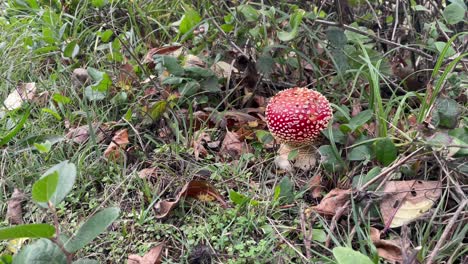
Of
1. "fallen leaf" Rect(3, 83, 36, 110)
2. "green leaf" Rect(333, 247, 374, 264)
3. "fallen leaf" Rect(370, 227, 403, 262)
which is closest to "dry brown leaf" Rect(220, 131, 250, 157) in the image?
"fallen leaf" Rect(370, 227, 403, 262)

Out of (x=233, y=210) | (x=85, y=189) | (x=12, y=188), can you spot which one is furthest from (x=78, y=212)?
(x=233, y=210)

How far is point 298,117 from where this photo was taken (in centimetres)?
214

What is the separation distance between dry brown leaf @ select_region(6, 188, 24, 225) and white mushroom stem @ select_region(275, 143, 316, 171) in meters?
1.12

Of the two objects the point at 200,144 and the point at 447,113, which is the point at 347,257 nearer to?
the point at 447,113

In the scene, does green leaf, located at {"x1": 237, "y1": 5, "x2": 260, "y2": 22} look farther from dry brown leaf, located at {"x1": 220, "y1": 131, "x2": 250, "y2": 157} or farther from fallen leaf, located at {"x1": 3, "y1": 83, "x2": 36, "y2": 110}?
fallen leaf, located at {"x1": 3, "y1": 83, "x2": 36, "y2": 110}

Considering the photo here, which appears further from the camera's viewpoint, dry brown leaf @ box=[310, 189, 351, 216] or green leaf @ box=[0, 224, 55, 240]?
dry brown leaf @ box=[310, 189, 351, 216]

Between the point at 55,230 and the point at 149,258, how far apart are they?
574 millimetres

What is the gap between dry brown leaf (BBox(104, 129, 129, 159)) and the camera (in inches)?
92.2

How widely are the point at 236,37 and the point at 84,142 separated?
92cm

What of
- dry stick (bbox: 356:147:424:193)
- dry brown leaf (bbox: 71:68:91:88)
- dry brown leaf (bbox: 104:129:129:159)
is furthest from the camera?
dry brown leaf (bbox: 71:68:91:88)

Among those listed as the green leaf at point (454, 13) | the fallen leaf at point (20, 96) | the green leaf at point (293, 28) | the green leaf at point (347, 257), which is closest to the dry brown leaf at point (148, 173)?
the green leaf at point (293, 28)

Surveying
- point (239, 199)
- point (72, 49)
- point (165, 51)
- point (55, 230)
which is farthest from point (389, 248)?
point (72, 49)

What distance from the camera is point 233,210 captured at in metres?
2.00

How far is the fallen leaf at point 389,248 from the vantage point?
68.5 inches
